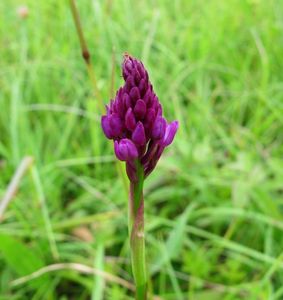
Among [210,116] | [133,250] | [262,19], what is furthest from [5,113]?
[133,250]

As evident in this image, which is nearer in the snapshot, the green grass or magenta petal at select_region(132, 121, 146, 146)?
magenta petal at select_region(132, 121, 146, 146)

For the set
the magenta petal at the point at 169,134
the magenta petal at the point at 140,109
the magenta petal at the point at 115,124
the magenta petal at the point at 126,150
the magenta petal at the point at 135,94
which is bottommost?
the magenta petal at the point at 126,150

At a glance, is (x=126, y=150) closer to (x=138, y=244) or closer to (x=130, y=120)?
(x=130, y=120)

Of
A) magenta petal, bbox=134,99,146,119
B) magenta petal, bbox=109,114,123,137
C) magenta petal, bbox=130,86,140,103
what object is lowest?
magenta petal, bbox=109,114,123,137

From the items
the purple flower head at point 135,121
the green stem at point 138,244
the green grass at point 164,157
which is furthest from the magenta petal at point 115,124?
the green grass at point 164,157

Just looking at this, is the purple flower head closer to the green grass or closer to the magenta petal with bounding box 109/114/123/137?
the magenta petal with bounding box 109/114/123/137

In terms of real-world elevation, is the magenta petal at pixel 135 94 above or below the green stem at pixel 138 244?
above

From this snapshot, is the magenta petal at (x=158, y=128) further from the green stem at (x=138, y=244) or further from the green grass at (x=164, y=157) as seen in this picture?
the green grass at (x=164, y=157)

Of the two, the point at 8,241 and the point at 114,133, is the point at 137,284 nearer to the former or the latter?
the point at 114,133

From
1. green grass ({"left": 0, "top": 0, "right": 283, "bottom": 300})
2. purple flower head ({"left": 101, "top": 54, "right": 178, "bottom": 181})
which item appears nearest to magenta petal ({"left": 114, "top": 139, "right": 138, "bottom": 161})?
purple flower head ({"left": 101, "top": 54, "right": 178, "bottom": 181})
